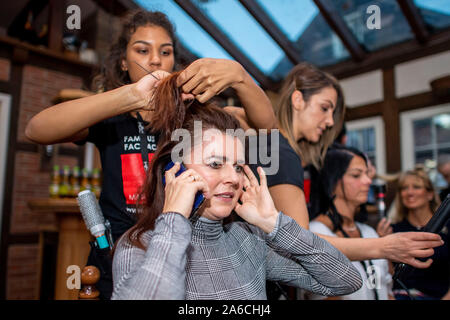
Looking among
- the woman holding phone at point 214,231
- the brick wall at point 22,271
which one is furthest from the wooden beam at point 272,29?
the brick wall at point 22,271

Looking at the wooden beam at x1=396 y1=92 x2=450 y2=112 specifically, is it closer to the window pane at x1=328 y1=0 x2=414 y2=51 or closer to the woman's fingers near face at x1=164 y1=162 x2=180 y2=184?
the window pane at x1=328 y1=0 x2=414 y2=51

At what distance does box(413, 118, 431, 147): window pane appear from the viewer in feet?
13.1

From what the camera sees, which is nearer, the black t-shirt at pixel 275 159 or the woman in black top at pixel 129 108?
the woman in black top at pixel 129 108

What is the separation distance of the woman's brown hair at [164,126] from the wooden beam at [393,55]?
149 inches

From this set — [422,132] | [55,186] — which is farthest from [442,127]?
[55,186]

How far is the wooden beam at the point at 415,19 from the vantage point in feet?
11.5

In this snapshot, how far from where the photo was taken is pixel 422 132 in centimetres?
404

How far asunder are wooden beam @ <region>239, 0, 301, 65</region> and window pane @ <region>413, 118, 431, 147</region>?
1626 millimetres

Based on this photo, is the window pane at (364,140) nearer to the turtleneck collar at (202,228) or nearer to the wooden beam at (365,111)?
the wooden beam at (365,111)

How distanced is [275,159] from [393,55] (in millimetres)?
3844

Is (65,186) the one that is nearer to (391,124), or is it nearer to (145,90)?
(145,90)

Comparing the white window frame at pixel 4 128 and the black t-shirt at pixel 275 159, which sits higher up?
the white window frame at pixel 4 128

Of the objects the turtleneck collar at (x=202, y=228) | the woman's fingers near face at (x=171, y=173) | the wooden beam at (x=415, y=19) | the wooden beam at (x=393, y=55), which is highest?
the wooden beam at (x=415, y=19)
